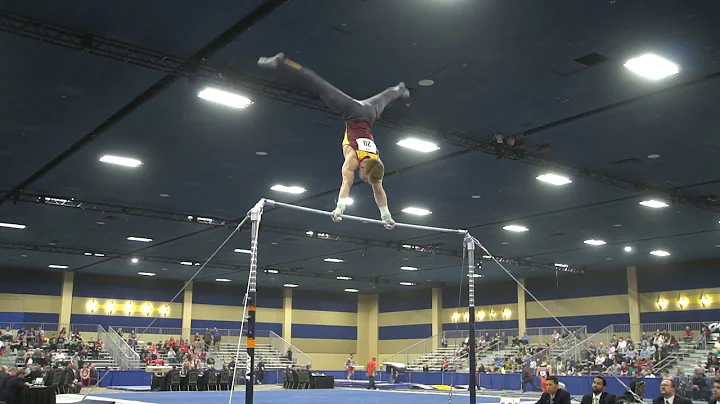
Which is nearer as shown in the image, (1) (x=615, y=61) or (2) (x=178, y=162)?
(1) (x=615, y=61)

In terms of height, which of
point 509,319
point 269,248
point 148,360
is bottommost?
point 148,360

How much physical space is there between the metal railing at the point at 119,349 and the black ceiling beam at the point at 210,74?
69.2 ft

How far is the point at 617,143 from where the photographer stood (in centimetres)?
1427

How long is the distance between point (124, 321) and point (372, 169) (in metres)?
33.2

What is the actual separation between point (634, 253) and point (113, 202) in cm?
1999

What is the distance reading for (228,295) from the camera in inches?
1617

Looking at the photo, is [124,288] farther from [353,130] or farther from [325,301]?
[353,130]

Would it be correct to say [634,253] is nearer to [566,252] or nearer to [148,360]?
[566,252]

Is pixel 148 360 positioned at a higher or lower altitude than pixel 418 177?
lower

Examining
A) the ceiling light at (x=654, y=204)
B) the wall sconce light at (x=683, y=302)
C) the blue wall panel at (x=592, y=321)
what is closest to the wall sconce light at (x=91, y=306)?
the blue wall panel at (x=592, y=321)

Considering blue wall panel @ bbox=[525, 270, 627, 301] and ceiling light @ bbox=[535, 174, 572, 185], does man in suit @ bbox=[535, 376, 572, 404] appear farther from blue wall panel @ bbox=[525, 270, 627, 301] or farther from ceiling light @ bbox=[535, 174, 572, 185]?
blue wall panel @ bbox=[525, 270, 627, 301]

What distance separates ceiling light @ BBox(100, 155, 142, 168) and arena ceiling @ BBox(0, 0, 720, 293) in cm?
26

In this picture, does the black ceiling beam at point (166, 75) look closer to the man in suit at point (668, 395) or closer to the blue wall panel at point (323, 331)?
the man in suit at point (668, 395)

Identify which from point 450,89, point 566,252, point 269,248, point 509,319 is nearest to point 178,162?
point 450,89
